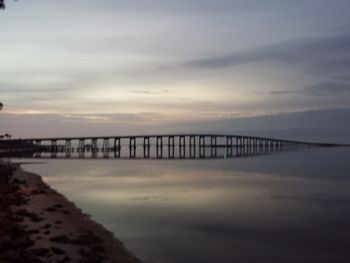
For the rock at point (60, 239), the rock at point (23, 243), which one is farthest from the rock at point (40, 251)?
the rock at point (60, 239)

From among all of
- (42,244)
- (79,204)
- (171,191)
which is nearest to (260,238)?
(42,244)

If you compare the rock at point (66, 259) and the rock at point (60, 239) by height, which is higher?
the rock at point (60, 239)

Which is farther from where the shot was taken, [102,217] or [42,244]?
[102,217]

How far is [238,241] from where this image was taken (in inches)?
582

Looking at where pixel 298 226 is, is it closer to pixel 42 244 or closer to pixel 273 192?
pixel 42 244

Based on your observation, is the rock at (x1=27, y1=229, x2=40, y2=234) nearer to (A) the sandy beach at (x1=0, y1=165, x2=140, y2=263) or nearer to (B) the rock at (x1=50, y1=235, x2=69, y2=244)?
(A) the sandy beach at (x1=0, y1=165, x2=140, y2=263)

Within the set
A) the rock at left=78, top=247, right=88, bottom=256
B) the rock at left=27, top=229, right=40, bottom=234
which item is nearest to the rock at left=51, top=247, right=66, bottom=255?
the rock at left=78, top=247, right=88, bottom=256

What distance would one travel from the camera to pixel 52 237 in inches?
509

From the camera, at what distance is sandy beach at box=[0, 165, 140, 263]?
10.8m

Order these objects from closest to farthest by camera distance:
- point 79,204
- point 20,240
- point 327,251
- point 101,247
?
1. point 20,240
2. point 101,247
3. point 327,251
4. point 79,204

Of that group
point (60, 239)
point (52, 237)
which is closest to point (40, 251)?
point (60, 239)

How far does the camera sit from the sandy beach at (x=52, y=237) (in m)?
10.8

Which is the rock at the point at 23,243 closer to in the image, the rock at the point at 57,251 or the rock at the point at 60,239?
the rock at the point at 57,251

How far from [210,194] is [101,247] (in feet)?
52.2
